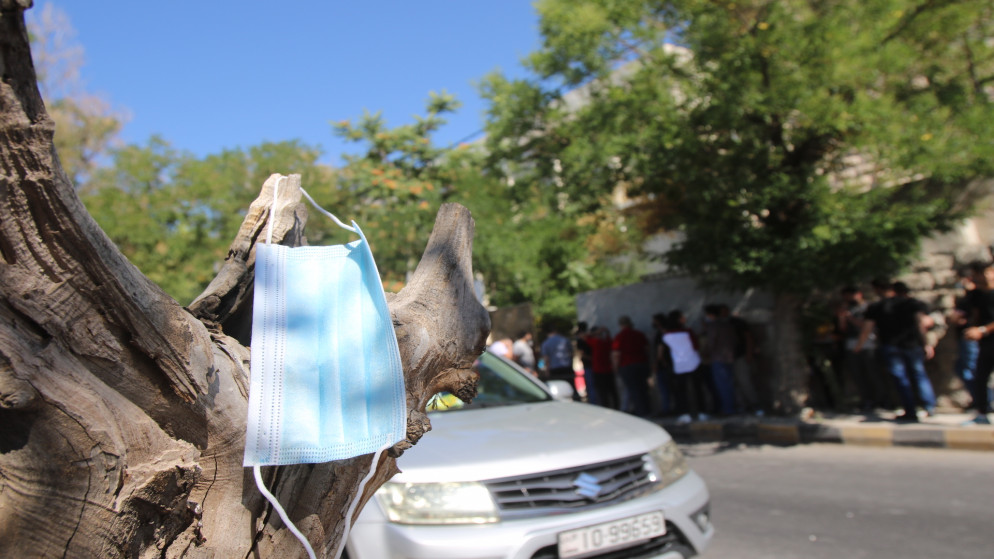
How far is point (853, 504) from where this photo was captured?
6.05 metres

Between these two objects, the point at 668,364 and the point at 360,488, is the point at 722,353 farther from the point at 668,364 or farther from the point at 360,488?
the point at 360,488

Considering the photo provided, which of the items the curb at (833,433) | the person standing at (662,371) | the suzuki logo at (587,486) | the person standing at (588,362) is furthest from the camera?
the person standing at (588,362)

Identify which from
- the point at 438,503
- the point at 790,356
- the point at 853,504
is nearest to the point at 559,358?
the point at 790,356

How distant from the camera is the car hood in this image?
3.69 metres

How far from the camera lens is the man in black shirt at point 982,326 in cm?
812

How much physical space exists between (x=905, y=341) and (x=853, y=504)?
3.71m

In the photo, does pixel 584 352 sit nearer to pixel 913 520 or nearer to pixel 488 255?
pixel 488 255

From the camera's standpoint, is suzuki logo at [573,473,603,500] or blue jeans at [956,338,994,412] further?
blue jeans at [956,338,994,412]

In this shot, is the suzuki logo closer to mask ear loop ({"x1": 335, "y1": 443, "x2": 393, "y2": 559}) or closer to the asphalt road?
the asphalt road

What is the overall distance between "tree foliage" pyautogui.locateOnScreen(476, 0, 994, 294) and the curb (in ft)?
6.07

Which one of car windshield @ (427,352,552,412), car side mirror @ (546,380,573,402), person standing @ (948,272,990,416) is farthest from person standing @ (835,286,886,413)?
car windshield @ (427,352,552,412)

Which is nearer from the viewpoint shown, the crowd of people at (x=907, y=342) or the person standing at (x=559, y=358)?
the crowd of people at (x=907, y=342)

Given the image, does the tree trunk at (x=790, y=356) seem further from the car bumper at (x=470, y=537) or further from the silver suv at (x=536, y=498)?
the car bumper at (x=470, y=537)

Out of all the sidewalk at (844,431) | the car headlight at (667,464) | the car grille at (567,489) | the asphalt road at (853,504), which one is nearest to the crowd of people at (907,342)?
the sidewalk at (844,431)
